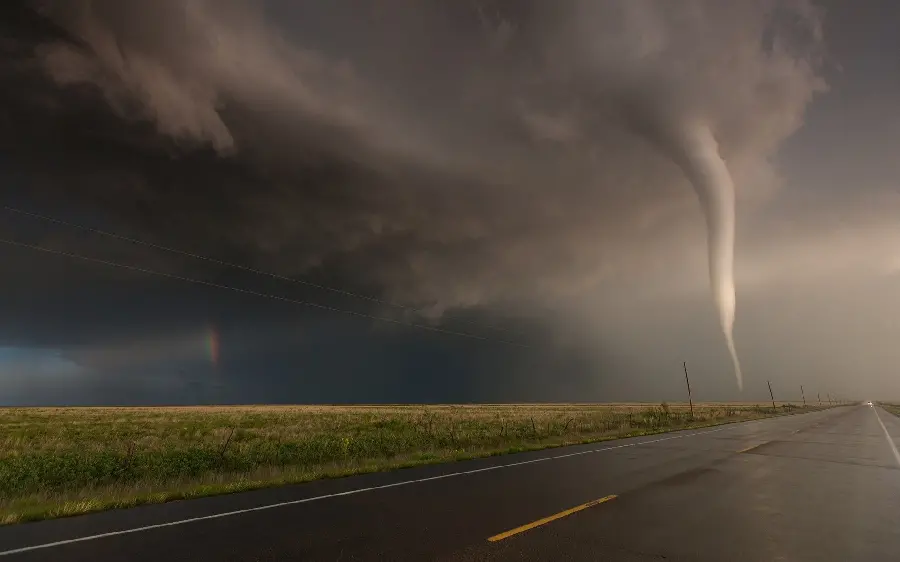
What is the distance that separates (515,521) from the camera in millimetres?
7555

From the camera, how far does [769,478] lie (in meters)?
12.2

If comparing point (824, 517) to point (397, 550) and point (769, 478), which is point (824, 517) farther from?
point (397, 550)

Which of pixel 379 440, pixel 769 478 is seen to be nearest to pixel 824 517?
pixel 769 478

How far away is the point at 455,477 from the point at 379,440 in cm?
943

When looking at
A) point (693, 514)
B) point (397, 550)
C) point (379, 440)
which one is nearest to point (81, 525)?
point (397, 550)

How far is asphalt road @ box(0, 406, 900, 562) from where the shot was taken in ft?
20.2

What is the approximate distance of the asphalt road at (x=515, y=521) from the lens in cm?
617

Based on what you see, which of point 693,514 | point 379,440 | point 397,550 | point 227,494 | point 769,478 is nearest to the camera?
point 397,550

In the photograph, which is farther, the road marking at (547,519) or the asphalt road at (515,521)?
the road marking at (547,519)

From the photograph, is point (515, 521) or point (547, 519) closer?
point (515, 521)

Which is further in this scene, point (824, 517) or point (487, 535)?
point (824, 517)

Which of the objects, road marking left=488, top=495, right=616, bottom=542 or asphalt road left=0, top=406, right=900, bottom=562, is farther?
road marking left=488, top=495, right=616, bottom=542

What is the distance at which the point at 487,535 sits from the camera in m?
6.76

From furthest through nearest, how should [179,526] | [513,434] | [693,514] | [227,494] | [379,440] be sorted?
[513,434] < [379,440] < [227,494] < [693,514] < [179,526]
